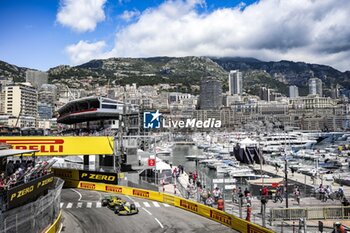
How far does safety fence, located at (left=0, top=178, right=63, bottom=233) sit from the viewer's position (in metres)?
14.8

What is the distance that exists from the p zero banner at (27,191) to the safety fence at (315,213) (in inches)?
661

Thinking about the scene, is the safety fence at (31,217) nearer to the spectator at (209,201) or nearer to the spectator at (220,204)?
the spectator at (220,204)

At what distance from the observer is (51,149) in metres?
39.2

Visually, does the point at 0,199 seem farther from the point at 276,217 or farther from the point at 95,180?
the point at 95,180

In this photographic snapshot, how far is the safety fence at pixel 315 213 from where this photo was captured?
2594cm

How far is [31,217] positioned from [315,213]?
65.8 ft

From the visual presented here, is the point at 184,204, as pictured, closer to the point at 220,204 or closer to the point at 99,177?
the point at 220,204

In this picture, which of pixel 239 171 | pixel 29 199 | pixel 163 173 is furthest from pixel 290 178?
pixel 29 199

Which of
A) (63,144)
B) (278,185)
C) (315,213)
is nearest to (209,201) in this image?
(315,213)

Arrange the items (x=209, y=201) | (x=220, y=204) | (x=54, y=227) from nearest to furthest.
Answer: (x=54, y=227), (x=220, y=204), (x=209, y=201)

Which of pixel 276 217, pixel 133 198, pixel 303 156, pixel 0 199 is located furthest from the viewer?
pixel 303 156

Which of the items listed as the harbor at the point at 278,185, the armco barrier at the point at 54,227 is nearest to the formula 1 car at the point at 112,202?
the armco barrier at the point at 54,227

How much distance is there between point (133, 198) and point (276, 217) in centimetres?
1615

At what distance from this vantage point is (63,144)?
39.7 meters
